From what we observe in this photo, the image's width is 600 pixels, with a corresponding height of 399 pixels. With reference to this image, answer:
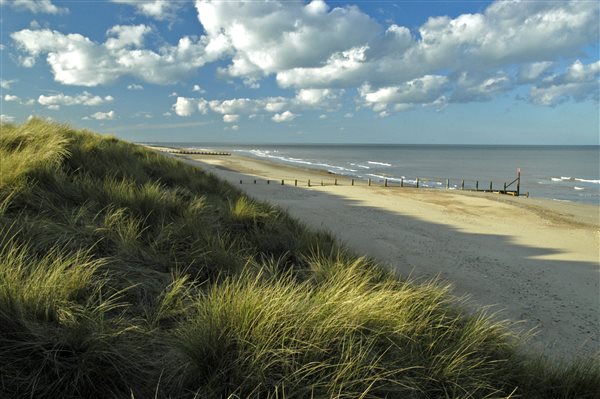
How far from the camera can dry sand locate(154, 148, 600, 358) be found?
786 centimetres

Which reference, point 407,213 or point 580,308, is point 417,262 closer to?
point 580,308

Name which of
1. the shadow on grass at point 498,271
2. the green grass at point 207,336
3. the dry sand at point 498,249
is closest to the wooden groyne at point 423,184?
the dry sand at point 498,249

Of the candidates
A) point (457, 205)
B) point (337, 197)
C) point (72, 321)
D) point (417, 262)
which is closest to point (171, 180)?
point (417, 262)

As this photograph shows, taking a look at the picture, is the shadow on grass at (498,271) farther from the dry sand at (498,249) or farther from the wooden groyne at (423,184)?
the wooden groyne at (423,184)

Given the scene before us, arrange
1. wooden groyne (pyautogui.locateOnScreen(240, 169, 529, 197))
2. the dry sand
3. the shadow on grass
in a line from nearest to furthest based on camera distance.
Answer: the shadow on grass < the dry sand < wooden groyne (pyautogui.locateOnScreen(240, 169, 529, 197))

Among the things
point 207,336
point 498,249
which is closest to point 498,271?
point 498,249

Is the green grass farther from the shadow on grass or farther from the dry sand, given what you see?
the dry sand

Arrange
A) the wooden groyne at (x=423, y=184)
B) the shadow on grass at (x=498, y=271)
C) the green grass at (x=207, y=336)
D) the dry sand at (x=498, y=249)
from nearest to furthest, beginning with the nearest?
the green grass at (x=207, y=336) < the shadow on grass at (x=498, y=271) < the dry sand at (x=498, y=249) < the wooden groyne at (x=423, y=184)

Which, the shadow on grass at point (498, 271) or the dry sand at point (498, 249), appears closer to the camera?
the shadow on grass at point (498, 271)

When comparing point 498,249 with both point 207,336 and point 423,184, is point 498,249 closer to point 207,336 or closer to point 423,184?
point 207,336

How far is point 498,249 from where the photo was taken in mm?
13078

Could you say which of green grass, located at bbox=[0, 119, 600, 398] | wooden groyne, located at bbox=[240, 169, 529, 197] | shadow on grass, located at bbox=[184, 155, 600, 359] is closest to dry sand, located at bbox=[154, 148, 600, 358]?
shadow on grass, located at bbox=[184, 155, 600, 359]

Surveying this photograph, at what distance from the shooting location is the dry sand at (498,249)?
25.8ft

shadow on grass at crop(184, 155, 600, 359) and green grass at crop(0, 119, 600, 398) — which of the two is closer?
green grass at crop(0, 119, 600, 398)
